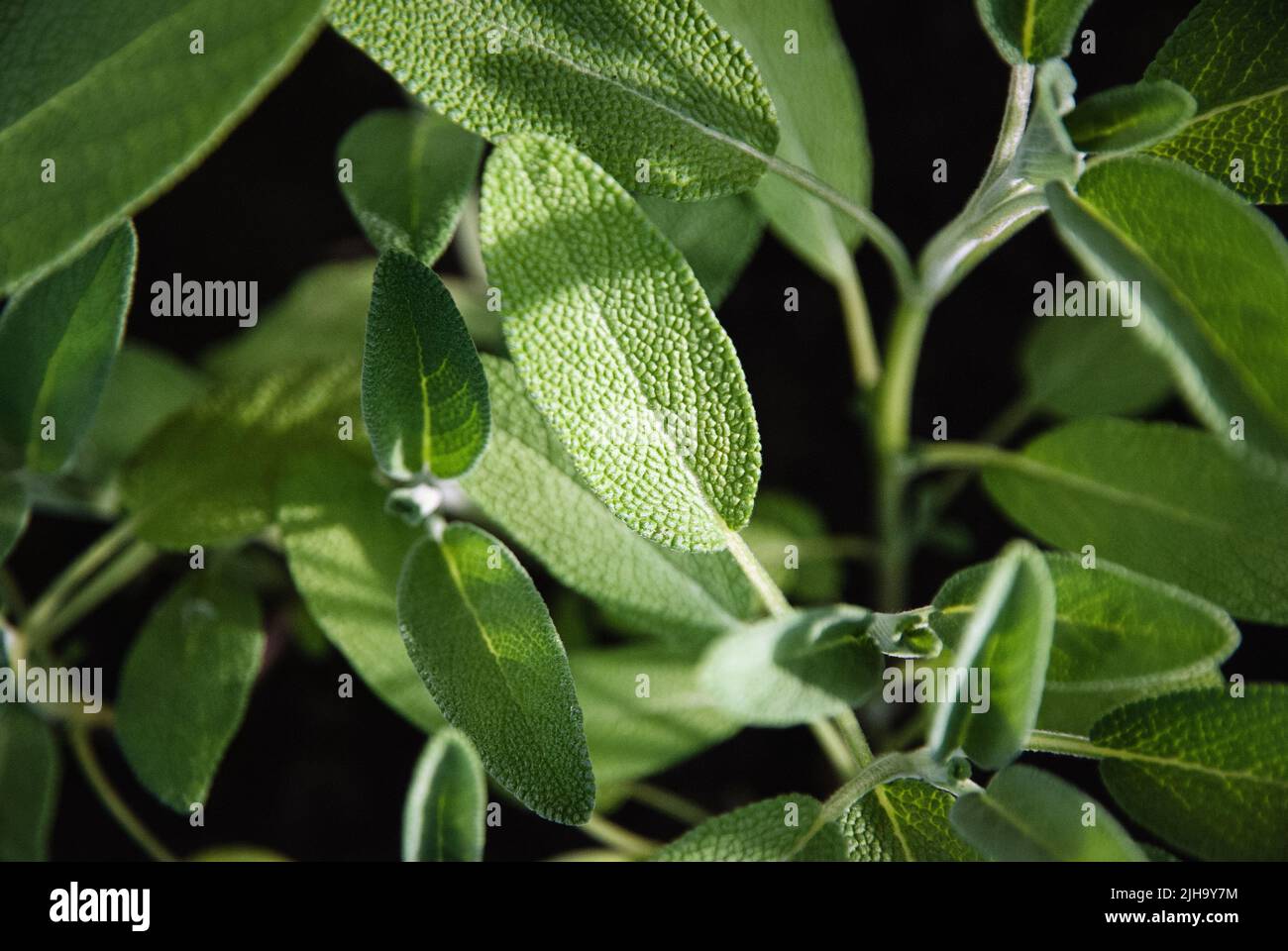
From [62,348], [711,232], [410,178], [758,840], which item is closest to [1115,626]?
[758,840]

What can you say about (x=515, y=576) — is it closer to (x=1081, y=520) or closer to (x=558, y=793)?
(x=558, y=793)

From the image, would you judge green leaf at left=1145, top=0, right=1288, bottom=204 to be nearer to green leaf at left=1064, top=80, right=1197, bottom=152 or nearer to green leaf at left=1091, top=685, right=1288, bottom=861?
green leaf at left=1064, top=80, right=1197, bottom=152

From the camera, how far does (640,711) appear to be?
2.46 feet

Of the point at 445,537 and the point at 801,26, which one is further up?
the point at 801,26

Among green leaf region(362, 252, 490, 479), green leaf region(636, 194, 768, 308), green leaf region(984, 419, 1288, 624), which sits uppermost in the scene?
green leaf region(636, 194, 768, 308)

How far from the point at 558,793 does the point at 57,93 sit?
402 mm

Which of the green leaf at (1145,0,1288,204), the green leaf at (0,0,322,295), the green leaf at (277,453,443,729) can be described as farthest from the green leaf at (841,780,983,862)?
the green leaf at (0,0,322,295)

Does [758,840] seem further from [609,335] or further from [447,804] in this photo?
[609,335]

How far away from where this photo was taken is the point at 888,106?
36.0 inches

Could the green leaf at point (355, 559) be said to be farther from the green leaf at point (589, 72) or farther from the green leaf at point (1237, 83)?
the green leaf at point (1237, 83)

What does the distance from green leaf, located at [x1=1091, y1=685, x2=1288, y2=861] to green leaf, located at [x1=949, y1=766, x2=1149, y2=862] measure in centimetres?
7

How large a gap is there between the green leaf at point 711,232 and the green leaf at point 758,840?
29 centimetres

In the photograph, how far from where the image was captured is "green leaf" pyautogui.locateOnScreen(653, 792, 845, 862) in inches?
22.1
